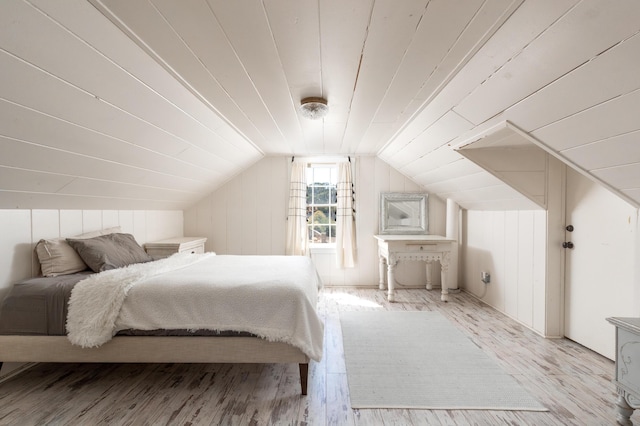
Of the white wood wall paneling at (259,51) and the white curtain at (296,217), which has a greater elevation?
the white wood wall paneling at (259,51)

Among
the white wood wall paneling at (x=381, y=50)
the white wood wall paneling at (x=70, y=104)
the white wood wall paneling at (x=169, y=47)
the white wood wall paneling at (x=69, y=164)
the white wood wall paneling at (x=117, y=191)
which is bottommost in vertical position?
the white wood wall paneling at (x=117, y=191)

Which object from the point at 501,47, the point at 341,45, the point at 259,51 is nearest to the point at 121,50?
the point at 259,51

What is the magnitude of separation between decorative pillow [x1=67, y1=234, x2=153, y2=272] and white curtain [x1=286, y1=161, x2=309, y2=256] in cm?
207

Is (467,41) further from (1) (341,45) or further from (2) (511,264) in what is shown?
(2) (511,264)

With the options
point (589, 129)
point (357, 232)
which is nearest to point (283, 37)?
point (589, 129)

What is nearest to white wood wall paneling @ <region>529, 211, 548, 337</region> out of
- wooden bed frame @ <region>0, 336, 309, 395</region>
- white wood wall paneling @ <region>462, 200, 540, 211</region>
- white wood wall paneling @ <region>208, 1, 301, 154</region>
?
white wood wall paneling @ <region>462, 200, 540, 211</region>

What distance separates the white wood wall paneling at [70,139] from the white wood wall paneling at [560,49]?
2488 mm

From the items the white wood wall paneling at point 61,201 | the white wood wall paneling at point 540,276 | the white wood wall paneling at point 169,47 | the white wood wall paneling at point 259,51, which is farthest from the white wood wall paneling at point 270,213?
the white wood wall paneling at point 169,47

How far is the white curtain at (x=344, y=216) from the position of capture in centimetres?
459

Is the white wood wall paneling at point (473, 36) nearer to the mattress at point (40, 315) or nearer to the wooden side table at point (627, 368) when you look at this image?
the wooden side table at point (627, 368)

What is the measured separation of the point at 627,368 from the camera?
5.42ft

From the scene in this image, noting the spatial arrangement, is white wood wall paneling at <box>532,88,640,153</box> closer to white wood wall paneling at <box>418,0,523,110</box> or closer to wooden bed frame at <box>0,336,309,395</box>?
white wood wall paneling at <box>418,0,523,110</box>

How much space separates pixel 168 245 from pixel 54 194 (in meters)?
1.44

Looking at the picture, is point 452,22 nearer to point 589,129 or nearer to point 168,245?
point 589,129
